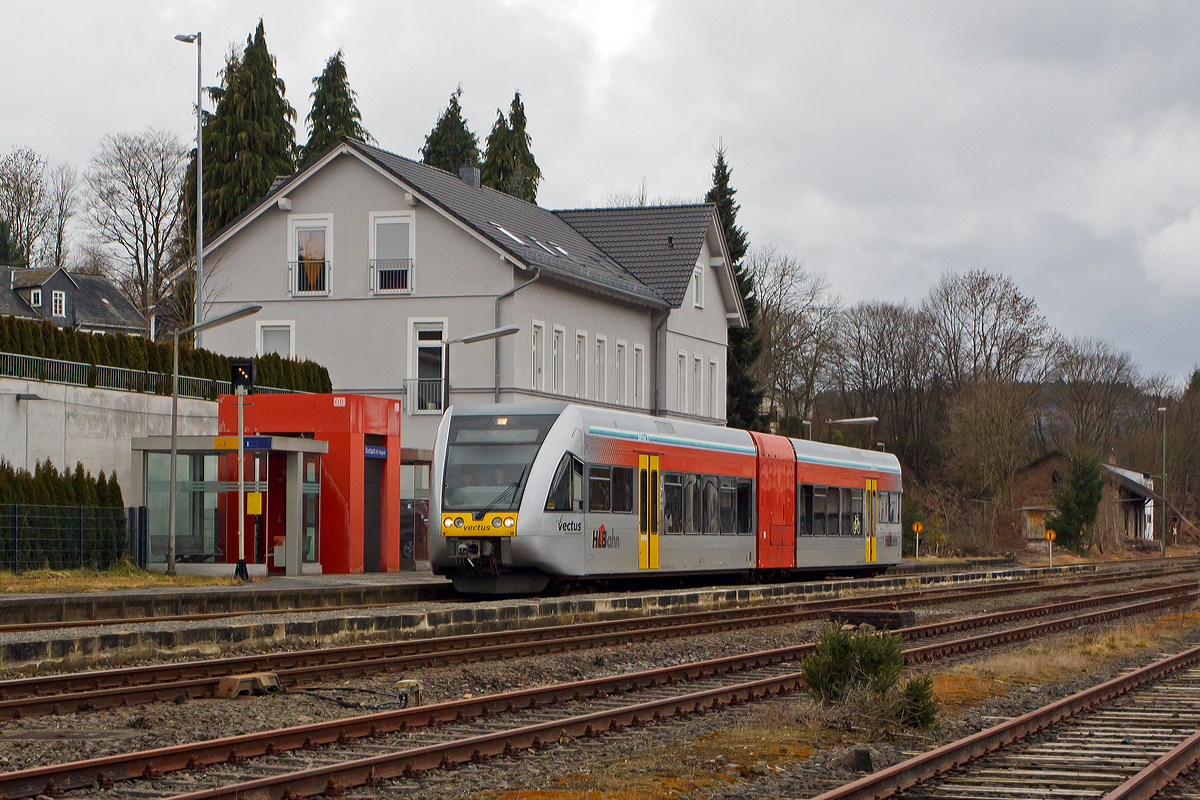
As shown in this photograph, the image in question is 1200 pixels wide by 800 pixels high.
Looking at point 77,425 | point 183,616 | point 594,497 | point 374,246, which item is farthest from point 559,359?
point 183,616

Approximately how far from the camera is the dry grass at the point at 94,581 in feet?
83.1

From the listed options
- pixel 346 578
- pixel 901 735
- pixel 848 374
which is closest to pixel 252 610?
pixel 346 578

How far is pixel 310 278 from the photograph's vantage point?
44.5 meters

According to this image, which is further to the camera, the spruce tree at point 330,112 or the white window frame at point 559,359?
the spruce tree at point 330,112

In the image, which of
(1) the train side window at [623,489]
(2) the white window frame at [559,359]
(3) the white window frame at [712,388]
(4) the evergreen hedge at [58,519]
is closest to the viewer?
(1) the train side window at [623,489]

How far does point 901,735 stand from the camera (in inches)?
468

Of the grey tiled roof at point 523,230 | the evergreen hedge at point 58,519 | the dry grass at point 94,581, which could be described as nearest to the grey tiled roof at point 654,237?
the grey tiled roof at point 523,230

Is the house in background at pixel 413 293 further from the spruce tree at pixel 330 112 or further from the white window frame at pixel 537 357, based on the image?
the spruce tree at pixel 330 112

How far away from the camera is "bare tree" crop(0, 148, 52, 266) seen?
74875 mm

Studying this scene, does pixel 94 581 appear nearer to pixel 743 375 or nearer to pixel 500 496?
pixel 500 496

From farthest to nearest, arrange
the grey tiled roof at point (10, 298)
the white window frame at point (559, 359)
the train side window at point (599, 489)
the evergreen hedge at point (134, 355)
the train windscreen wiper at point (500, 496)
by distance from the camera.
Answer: the grey tiled roof at point (10, 298) → the white window frame at point (559, 359) → the evergreen hedge at point (134, 355) → the train side window at point (599, 489) → the train windscreen wiper at point (500, 496)

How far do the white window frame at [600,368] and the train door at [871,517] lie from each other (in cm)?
1076

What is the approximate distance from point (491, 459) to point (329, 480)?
9.44 m

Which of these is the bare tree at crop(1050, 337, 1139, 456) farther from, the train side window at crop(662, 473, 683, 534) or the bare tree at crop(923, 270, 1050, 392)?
the train side window at crop(662, 473, 683, 534)
